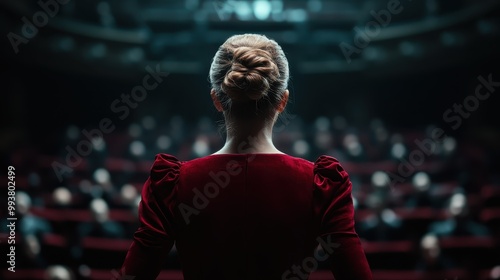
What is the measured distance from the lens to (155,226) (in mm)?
600

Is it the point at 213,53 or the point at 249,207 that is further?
the point at 213,53

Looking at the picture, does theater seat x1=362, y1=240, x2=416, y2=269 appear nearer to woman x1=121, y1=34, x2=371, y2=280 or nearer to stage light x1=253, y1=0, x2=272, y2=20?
woman x1=121, y1=34, x2=371, y2=280

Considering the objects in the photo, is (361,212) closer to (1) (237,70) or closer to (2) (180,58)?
(1) (237,70)

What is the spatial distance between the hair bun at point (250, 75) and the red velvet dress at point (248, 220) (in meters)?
0.07

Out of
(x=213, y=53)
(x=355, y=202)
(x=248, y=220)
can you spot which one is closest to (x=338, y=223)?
(x=248, y=220)

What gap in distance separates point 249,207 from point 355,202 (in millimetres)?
2713

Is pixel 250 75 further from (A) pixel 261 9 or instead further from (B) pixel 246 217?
(A) pixel 261 9

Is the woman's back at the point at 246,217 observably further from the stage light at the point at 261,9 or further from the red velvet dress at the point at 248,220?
the stage light at the point at 261,9

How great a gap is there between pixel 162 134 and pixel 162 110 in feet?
4.36

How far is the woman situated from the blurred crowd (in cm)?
190

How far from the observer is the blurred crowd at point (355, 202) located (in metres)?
2.77

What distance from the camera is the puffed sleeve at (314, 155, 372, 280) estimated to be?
57 cm

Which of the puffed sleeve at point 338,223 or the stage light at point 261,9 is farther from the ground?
the stage light at point 261,9

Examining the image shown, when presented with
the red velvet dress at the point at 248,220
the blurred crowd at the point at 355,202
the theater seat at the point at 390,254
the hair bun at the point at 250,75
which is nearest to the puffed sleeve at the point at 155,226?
the red velvet dress at the point at 248,220
